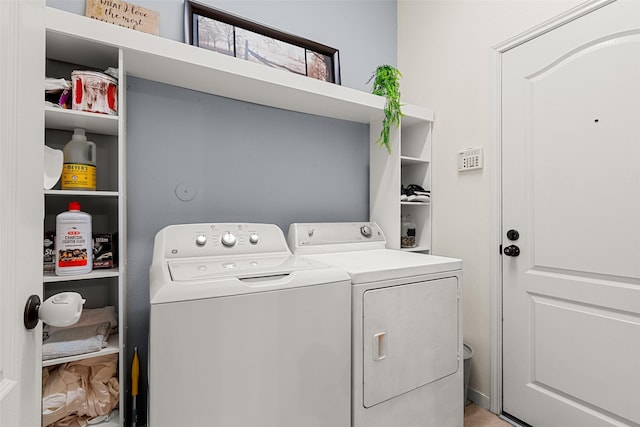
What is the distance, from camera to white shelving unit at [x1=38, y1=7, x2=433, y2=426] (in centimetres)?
126

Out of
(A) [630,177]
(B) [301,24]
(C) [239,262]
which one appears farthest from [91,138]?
(A) [630,177]

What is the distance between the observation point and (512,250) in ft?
5.90

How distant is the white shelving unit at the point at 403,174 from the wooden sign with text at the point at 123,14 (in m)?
1.46

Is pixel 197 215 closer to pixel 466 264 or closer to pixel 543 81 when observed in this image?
pixel 466 264

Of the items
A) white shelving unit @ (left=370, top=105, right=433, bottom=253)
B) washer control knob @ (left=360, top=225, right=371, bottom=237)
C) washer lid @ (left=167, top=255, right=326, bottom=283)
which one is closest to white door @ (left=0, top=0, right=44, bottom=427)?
washer lid @ (left=167, top=255, right=326, bottom=283)

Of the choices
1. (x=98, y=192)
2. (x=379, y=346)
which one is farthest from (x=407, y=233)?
(x=98, y=192)

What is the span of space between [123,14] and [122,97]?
0.53 m

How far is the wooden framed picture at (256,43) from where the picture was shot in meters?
1.71

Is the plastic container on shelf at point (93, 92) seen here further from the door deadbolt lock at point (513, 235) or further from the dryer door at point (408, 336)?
the door deadbolt lock at point (513, 235)

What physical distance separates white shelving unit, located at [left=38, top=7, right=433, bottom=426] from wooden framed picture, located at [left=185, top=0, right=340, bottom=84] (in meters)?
0.24

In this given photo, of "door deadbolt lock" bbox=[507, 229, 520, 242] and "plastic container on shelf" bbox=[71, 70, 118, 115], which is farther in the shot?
"door deadbolt lock" bbox=[507, 229, 520, 242]

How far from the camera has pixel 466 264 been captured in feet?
6.71

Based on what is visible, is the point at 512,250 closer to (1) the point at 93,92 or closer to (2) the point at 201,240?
(2) the point at 201,240

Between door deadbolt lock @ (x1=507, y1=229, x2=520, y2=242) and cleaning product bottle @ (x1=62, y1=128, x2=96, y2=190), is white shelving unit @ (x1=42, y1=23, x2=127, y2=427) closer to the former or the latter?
cleaning product bottle @ (x1=62, y1=128, x2=96, y2=190)
